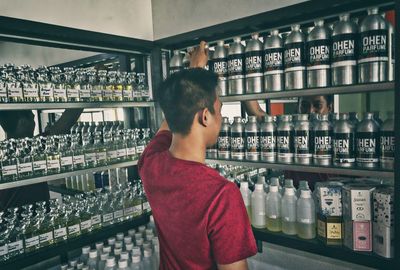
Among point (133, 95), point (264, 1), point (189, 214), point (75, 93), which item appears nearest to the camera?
point (189, 214)

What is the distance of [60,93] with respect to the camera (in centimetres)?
208

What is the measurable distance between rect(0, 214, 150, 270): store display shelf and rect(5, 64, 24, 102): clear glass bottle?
0.93 meters

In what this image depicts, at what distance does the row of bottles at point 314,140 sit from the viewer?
1541 millimetres

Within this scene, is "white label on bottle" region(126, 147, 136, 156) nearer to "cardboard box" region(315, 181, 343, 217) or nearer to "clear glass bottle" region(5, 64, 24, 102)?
"clear glass bottle" region(5, 64, 24, 102)

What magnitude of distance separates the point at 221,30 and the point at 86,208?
1551 millimetres

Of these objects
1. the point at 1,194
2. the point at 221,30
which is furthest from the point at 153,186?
the point at 1,194

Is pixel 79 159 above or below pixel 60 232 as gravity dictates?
above

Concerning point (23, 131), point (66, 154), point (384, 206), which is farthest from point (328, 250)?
point (23, 131)

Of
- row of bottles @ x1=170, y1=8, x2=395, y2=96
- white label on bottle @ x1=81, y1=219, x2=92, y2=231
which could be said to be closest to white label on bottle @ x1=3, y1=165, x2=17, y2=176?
white label on bottle @ x1=81, y1=219, x2=92, y2=231

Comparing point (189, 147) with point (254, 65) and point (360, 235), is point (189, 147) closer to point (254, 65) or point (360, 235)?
point (254, 65)

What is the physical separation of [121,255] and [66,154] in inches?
29.6

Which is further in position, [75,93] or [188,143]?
[75,93]

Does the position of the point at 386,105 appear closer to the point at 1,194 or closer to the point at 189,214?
the point at 189,214

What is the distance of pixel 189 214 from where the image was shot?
130 cm
